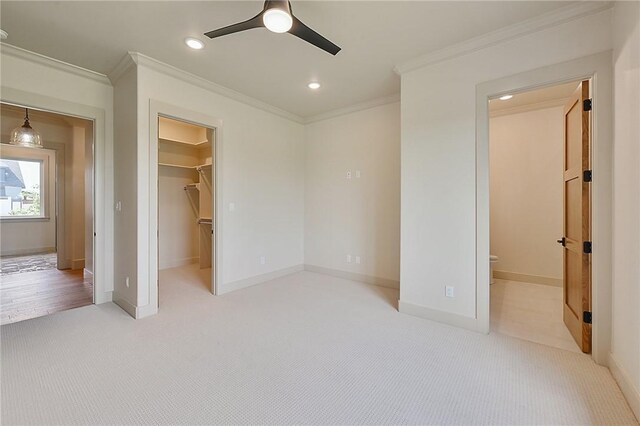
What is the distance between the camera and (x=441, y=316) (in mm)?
2854

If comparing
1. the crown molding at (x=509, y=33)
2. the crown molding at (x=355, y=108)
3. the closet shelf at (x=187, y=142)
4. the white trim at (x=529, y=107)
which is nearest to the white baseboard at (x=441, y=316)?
the crown molding at (x=509, y=33)

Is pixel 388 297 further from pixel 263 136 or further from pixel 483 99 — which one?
pixel 263 136

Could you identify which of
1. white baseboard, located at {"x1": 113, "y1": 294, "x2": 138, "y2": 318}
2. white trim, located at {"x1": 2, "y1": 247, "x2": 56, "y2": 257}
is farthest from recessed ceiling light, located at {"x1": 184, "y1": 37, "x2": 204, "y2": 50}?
white trim, located at {"x1": 2, "y1": 247, "x2": 56, "y2": 257}

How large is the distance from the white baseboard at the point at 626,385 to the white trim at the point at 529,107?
3.72 metres

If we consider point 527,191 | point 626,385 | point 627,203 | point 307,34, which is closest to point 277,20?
point 307,34

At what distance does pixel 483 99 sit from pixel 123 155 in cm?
398

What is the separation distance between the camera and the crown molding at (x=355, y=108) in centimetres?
405

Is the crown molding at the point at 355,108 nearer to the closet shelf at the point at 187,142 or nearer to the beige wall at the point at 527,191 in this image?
the beige wall at the point at 527,191

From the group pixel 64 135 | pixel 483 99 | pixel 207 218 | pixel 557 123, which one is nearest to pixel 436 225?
pixel 483 99

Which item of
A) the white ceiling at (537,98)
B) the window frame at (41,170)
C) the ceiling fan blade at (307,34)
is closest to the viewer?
the ceiling fan blade at (307,34)

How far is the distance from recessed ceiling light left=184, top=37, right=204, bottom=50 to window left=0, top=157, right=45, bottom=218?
7.02 metres

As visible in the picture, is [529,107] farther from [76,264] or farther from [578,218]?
[76,264]

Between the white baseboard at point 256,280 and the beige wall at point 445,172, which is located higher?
the beige wall at point 445,172

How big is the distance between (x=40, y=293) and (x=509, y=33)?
636cm
